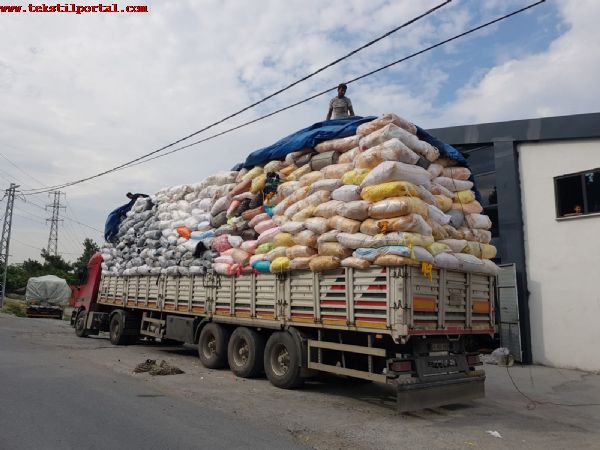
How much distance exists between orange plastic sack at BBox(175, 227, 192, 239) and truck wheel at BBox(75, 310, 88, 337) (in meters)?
6.66

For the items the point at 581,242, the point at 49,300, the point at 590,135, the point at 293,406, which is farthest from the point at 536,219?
the point at 49,300

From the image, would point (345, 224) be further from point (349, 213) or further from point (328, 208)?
point (328, 208)

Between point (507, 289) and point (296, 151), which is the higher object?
point (296, 151)

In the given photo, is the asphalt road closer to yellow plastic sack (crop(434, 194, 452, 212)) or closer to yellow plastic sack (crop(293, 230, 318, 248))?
yellow plastic sack (crop(293, 230, 318, 248))

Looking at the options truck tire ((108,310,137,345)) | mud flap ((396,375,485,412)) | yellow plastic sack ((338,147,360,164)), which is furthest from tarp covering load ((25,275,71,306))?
mud flap ((396,375,485,412))

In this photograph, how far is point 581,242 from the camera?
35.0ft

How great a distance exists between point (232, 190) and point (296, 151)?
2.02 metres

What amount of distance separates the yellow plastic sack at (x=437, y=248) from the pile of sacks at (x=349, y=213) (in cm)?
2

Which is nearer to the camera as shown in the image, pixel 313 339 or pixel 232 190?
pixel 313 339

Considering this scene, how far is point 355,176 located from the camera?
277 inches

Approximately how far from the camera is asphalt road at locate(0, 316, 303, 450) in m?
4.68

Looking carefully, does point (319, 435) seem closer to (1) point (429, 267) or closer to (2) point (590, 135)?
(1) point (429, 267)

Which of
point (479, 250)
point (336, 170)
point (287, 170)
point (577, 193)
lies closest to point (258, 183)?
point (287, 170)

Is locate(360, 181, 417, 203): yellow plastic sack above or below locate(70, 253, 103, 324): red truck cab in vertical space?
above
